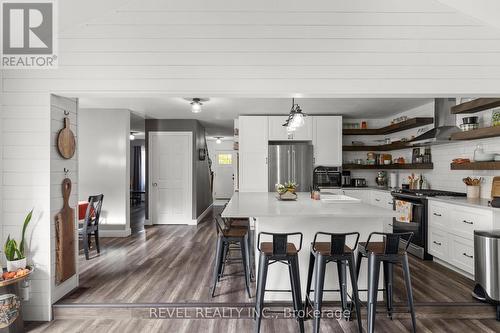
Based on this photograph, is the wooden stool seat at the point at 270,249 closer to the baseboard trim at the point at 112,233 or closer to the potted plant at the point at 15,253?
the potted plant at the point at 15,253

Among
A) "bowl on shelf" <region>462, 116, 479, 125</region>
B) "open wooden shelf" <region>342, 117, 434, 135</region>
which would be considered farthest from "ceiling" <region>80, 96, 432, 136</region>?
"bowl on shelf" <region>462, 116, 479, 125</region>

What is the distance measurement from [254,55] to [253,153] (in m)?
3.28

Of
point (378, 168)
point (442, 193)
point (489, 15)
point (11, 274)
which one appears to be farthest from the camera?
point (378, 168)

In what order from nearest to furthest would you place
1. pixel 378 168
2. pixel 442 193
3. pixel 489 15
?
pixel 489 15 < pixel 442 193 < pixel 378 168

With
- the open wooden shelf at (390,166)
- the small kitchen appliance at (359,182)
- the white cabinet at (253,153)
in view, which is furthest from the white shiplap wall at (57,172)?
the small kitchen appliance at (359,182)

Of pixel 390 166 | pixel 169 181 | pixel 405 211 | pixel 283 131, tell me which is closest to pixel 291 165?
pixel 283 131

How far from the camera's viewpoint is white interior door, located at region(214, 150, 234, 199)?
37.3ft

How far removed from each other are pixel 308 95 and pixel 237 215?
4.38 ft

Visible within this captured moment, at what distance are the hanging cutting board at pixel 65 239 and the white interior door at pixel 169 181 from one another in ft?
11.4

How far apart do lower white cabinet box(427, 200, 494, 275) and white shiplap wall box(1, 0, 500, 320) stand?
1490 millimetres

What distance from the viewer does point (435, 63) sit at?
2.63 m

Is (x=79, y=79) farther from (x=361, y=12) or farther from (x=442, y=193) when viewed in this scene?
(x=442, y=193)

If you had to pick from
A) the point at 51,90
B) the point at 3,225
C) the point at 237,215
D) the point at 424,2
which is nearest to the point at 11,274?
the point at 3,225

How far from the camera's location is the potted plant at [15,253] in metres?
2.45
